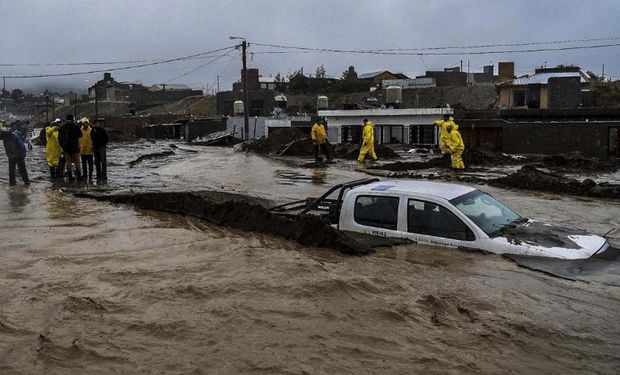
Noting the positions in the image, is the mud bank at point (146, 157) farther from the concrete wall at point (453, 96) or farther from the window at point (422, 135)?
the concrete wall at point (453, 96)

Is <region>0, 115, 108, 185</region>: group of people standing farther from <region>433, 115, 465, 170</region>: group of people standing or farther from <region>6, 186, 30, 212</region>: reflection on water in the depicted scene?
<region>433, 115, 465, 170</region>: group of people standing

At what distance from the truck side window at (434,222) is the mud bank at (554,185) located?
29.7 ft

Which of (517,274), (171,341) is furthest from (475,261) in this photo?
(171,341)

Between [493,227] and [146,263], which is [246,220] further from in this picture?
[493,227]

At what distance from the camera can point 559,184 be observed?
16156mm

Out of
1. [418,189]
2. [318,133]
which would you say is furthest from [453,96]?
[418,189]

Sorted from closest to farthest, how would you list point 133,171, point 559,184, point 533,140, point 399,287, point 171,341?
point 171,341 → point 399,287 → point 559,184 → point 133,171 → point 533,140

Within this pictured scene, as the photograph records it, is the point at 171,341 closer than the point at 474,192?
Yes

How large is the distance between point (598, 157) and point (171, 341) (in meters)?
23.0

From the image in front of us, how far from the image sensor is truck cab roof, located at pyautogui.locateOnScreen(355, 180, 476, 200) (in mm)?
7781

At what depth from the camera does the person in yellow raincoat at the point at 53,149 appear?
16047mm

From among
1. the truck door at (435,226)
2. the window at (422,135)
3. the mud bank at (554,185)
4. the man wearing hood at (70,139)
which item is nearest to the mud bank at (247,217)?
the truck door at (435,226)

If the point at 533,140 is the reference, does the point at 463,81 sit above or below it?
above

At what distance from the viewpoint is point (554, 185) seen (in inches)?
638
